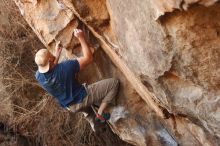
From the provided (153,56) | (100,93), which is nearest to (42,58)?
(100,93)

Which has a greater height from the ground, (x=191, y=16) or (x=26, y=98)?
(x=191, y=16)

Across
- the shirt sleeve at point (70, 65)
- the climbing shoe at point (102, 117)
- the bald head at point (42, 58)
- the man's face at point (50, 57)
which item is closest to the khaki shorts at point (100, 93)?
the climbing shoe at point (102, 117)

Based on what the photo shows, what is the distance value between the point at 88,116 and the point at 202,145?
168 cm

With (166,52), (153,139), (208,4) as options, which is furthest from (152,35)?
(153,139)

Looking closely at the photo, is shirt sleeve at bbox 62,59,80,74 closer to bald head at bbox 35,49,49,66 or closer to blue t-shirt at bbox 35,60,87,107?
blue t-shirt at bbox 35,60,87,107

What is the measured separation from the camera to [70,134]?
8336mm

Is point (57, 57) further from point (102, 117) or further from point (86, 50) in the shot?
point (102, 117)

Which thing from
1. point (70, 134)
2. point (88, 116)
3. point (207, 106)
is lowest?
point (70, 134)

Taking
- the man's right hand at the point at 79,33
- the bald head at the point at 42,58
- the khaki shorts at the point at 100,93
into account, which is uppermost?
the bald head at the point at 42,58

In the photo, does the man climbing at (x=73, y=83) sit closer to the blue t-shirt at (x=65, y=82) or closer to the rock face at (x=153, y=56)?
the blue t-shirt at (x=65, y=82)

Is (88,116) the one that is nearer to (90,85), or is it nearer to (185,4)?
(90,85)

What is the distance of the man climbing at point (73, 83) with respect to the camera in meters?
5.34

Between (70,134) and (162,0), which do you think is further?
(70,134)

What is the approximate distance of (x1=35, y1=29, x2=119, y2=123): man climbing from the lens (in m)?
5.34
